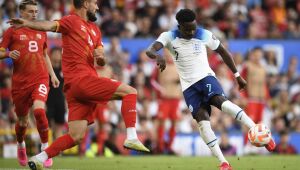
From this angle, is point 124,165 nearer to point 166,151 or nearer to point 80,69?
point 80,69

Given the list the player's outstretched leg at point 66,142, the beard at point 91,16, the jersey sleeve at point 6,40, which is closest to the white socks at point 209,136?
the player's outstretched leg at point 66,142

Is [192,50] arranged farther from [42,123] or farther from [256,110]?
[256,110]

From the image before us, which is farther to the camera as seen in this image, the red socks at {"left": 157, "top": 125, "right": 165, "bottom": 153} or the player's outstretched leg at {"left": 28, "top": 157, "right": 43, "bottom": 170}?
the red socks at {"left": 157, "top": 125, "right": 165, "bottom": 153}

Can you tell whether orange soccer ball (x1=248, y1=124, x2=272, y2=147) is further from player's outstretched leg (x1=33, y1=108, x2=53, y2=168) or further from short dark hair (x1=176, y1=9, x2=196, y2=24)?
player's outstretched leg (x1=33, y1=108, x2=53, y2=168)

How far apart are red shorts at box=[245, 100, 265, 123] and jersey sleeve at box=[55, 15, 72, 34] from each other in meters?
10.7

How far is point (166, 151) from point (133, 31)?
16.5ft

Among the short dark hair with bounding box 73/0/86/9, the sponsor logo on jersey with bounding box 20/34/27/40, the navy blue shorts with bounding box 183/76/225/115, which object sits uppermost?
the short dark hair with bounding box 73/0/86/9

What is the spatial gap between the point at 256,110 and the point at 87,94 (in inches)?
424

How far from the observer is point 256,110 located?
2230 centimetres

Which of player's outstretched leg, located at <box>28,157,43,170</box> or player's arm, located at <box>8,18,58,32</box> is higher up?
player's arm, located at <box>8,18,58,32</box>

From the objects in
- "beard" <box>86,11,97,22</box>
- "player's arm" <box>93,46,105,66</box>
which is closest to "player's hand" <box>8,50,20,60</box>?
"beard" <box>86,11,97,22</box>

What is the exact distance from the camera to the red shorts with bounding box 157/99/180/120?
21.9m

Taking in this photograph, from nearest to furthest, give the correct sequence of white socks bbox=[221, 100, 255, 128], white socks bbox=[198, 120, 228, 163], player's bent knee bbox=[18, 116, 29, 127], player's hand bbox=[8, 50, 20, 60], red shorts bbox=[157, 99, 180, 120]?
white socks bbox=[221, 100, 255, 128]
white socks bbox=[198, 120, 228, 163]
player's hand bbox=[8, 50, 20, 60]
player's bent knee bbox=[18, 116, 29, 127]
red shorts bbox=[157, 99, 180, 120]

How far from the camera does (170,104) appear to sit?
22047 mm
